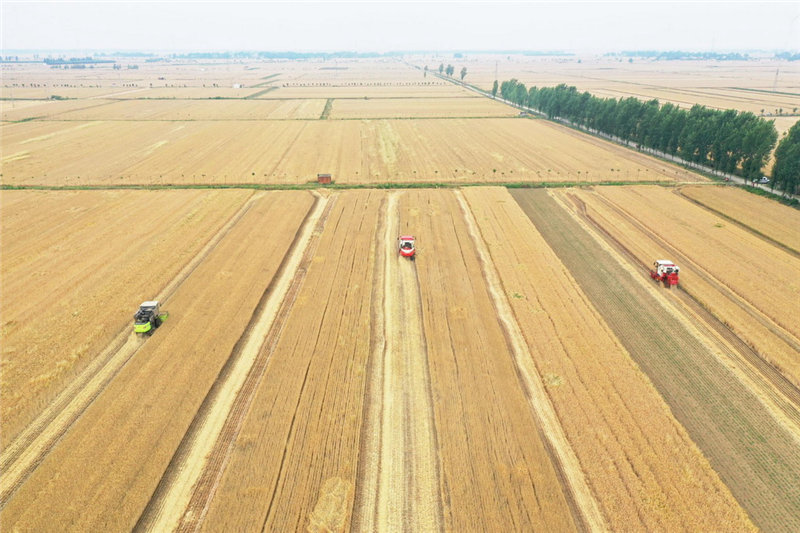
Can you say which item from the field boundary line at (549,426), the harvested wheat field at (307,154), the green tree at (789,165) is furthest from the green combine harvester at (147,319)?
the green tree at (789,165)

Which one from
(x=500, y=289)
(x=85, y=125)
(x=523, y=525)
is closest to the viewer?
(x=523, y=525)

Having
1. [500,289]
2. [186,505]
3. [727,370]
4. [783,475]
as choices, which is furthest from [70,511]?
[727,370]

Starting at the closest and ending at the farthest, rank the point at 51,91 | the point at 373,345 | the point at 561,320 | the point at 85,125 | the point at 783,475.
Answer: the point at 783,475
the point at 373,345
the point at 561,320
the point at 85,125
the point at 51,91

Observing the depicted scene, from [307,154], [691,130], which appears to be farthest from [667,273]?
[307,154]

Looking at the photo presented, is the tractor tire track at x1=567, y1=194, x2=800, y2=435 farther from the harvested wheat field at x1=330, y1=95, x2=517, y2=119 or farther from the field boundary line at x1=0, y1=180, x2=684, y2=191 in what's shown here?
the harvested wheat field at x1=330, y1=95, x2=517, y2=119

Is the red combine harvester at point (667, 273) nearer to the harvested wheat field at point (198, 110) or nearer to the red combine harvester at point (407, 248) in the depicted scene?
the red combine harvester at point (407, 248)

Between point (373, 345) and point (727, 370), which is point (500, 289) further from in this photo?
point (727, 370)
